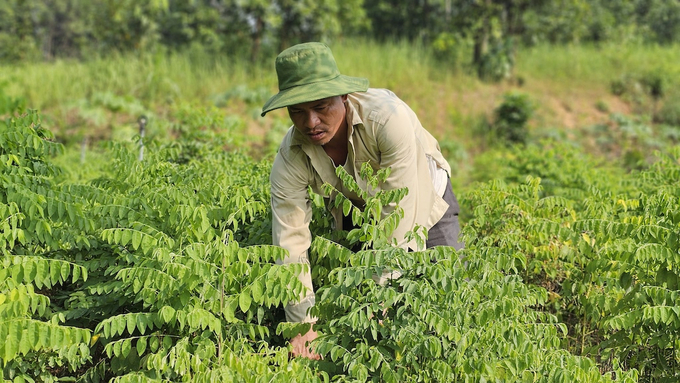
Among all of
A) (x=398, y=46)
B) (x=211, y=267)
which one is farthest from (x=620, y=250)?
(x=398, y=46)

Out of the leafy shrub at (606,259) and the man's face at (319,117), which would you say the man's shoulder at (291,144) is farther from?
the leafy shrub at (606,259)

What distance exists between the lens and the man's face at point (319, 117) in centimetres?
335

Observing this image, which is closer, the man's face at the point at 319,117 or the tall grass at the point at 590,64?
the man's face at the point at 319,117

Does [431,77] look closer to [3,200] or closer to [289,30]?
[289,30]

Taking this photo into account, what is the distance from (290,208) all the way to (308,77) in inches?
28.5

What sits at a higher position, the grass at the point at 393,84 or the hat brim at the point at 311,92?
the hat brim at the point at 311,92

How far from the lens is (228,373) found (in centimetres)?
286

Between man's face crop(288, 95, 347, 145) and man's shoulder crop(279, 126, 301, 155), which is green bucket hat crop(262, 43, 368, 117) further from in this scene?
man's shoulder crop(279, 126, 301, 155)

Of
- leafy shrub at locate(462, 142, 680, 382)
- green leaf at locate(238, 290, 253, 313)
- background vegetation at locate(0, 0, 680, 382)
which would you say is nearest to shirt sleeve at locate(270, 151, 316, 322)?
background vegetation at locate(0, 0, 680, 382)

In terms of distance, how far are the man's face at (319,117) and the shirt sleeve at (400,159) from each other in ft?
0.74

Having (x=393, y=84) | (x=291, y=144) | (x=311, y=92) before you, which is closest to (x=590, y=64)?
(x=393, y=84)

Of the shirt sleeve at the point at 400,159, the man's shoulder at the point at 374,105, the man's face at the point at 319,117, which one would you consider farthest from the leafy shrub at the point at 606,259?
the man's face at the point at 319,117

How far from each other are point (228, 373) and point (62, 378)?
1.18m

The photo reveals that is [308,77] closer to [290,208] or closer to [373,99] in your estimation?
[373,99]
